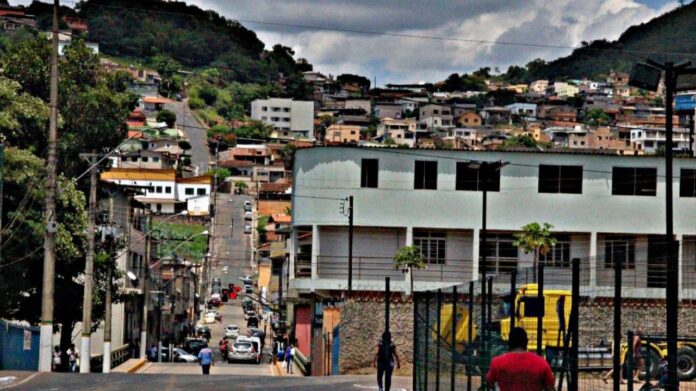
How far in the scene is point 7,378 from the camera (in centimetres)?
3634

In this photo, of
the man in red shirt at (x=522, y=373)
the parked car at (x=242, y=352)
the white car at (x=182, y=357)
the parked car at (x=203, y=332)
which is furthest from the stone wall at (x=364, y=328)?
the parked car at (x=203, y=332)

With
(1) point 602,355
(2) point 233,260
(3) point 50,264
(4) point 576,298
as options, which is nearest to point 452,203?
(3) point 50,264

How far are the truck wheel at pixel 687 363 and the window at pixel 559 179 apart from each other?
38893 millimetres

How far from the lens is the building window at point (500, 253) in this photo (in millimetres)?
58847

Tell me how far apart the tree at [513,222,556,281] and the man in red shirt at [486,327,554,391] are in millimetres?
42385

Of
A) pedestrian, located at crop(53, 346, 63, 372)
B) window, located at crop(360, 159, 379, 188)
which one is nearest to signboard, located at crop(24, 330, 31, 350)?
pedestrian, located at crop(53, 346, 63, 372)

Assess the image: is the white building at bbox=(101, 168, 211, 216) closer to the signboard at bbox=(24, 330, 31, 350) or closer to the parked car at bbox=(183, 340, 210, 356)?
the parked car at bbox=(183, 340, 210, 356)

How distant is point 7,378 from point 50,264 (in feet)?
27.5

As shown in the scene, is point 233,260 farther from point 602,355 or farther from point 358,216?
point 602,355

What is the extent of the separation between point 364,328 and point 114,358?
59.6ft

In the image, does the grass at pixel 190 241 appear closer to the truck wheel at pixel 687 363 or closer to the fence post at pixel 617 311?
the truck wheel at pixel 687 363

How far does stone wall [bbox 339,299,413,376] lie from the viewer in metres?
51.0

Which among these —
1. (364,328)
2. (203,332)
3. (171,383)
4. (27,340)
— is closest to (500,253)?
(364,328)

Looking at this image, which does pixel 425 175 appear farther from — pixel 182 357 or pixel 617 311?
pixel 617 311
